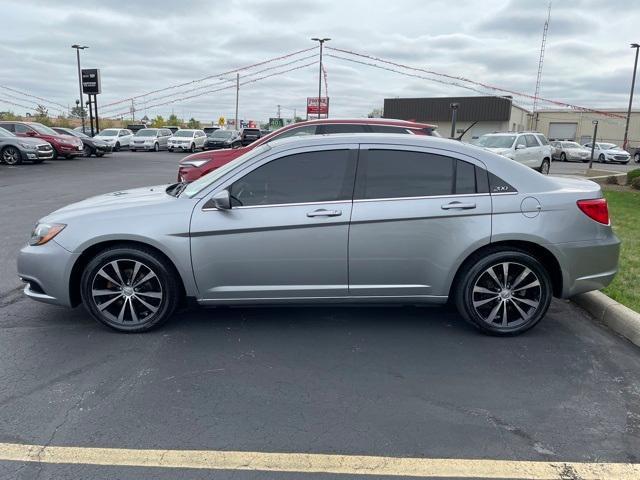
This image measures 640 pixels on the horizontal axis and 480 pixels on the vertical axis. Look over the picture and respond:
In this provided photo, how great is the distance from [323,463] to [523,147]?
17.1 m

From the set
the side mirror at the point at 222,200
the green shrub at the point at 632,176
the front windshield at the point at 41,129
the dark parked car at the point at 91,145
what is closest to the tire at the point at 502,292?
the side mirror at the point at 222,200

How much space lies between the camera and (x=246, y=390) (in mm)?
3344

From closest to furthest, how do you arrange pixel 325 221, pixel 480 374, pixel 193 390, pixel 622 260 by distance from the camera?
pixel 193 390 → pixel 480 374 → pixel 325 221 → pixel 622 260

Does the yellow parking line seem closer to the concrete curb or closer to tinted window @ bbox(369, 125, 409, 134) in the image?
the concrete curb

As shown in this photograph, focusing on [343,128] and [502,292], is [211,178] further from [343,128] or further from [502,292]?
[343,128]

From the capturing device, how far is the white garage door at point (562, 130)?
178ft

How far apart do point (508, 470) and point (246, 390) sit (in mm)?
1665

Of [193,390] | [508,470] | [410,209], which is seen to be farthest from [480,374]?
[193,390]

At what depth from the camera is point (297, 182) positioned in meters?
4.12

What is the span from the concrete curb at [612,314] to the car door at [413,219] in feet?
4.96

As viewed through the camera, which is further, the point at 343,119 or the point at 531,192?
the point at 343,119

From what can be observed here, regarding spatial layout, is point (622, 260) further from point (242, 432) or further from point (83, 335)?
point (83, 335)

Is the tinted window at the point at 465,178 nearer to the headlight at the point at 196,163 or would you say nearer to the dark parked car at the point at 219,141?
the headlight at the point at 196,163

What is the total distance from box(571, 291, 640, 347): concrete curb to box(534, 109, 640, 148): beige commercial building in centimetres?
5302
